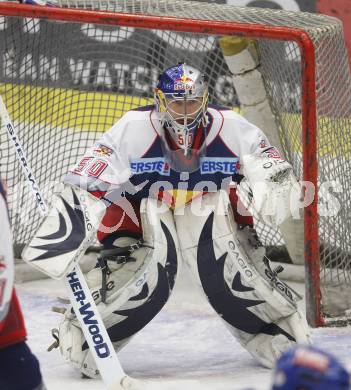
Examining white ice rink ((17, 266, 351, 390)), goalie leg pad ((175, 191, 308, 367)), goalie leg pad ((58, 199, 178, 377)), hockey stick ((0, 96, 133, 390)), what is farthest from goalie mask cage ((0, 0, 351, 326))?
hockey stick ((0, 96, 133, 390))

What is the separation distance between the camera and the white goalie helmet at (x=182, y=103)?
405 cm

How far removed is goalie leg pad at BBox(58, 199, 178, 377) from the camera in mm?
4148

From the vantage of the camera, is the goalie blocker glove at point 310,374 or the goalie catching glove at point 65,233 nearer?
the goalie blocker glove at point 310,374

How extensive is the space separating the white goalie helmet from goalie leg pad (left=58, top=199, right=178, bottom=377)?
253mm

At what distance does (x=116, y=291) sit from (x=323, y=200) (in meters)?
0.95

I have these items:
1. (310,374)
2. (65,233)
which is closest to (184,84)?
(65,233)

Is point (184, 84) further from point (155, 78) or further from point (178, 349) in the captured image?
point (155, 78)

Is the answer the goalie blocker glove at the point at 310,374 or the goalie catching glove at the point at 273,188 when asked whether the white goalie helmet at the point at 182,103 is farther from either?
the goalie blocker glove at the point at 310,374

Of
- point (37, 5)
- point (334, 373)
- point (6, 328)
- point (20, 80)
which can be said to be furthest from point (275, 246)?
point (334, 373)

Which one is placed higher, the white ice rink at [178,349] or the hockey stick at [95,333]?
the hockey stick at [95,333]

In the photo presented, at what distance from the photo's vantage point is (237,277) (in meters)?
4.17

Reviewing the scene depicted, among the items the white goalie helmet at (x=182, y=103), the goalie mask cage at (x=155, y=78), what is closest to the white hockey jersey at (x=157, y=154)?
the white goalie helmet at (x=182, y=103)

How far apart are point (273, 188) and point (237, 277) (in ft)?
1.10

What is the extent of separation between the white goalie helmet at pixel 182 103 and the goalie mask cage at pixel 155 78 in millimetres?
379
